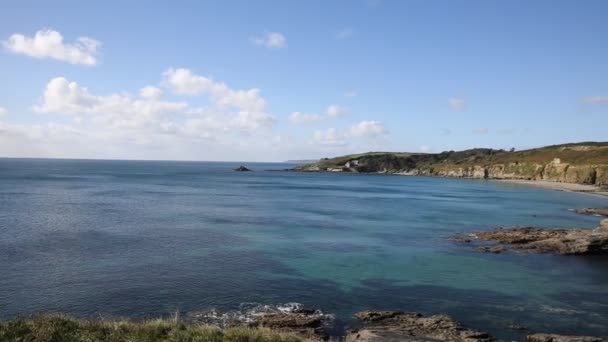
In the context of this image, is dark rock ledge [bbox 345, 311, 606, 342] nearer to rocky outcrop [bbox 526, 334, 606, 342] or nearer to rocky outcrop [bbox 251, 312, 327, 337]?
rocky outcrop [bbox 526, 334, 606, 342]

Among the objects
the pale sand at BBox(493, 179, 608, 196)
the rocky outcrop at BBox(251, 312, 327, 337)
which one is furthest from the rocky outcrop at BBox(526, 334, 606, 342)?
the pale sand at BBox(493, 179, 608, 196)

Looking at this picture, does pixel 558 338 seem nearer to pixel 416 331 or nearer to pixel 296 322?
pixel 416 331

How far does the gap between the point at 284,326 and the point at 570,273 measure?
27562 millimetres

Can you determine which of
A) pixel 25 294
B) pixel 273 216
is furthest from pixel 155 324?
pixel 273 216

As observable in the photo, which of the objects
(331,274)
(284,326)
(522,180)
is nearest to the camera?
(284,326)

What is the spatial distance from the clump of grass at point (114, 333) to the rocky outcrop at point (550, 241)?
37.4 m

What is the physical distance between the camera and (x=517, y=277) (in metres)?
38.5

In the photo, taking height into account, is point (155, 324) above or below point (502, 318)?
above

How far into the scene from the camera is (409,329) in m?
25.2

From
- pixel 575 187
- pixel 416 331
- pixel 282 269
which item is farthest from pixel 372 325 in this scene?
pixel 575 187

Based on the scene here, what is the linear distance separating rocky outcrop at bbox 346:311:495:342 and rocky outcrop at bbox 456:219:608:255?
25.3 metres

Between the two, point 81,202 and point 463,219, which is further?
point 81,202

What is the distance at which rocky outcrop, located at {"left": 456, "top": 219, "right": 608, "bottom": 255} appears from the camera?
→ 1912 inches

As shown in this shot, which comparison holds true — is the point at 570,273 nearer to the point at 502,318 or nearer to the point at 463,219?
the point at 502,318
